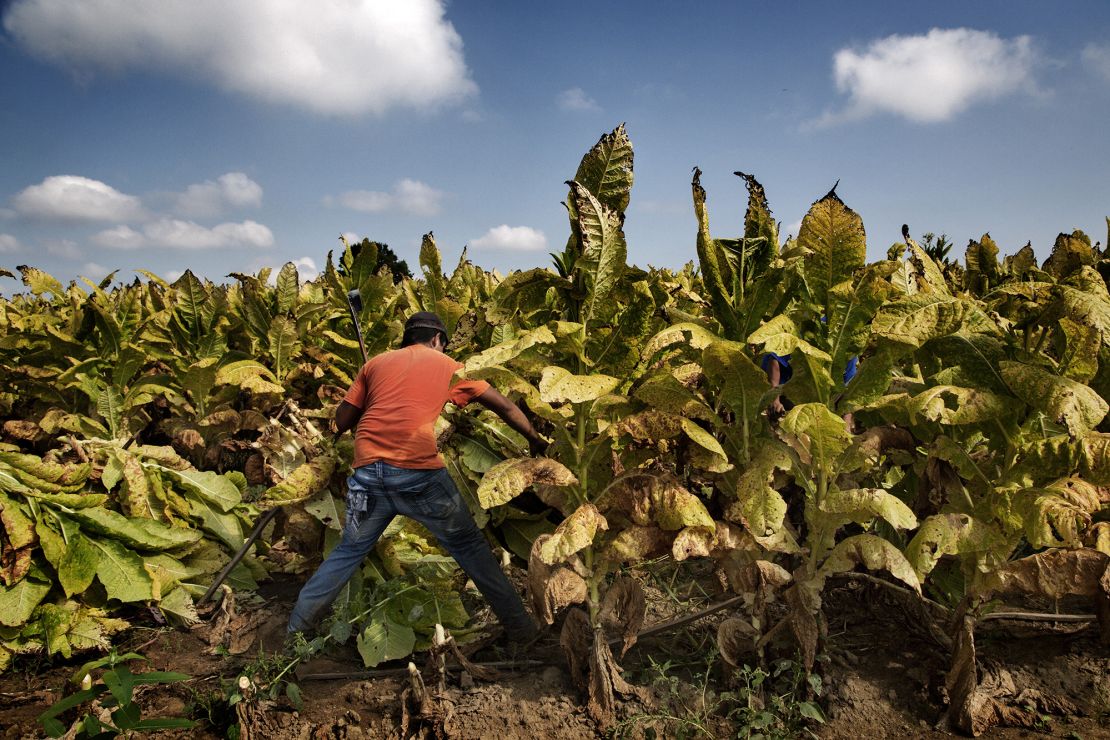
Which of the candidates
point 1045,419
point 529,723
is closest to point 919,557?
point 1045,419

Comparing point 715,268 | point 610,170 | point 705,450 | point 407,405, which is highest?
point 610,170

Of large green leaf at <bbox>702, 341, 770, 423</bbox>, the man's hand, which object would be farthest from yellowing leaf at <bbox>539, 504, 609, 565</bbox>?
large green leaf at <bbox>702, 341, 770, 423</bbox>

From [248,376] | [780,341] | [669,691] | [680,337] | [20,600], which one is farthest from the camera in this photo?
[248,376]

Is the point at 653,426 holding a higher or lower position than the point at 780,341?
lower

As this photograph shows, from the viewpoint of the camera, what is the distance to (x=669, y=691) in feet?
9.57

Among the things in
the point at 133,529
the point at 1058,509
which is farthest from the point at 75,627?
the point at 1058,509

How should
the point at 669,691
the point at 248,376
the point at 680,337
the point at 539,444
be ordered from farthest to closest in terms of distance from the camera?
the point at 248,376, the point at 539,444, the point at 669,691, the point at 680,337

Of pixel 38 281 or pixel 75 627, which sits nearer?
pixel 75 627

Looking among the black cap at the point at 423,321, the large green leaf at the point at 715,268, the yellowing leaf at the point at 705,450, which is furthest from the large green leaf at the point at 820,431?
the black cap at the point at 423,321

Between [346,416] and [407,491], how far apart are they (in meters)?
0.59

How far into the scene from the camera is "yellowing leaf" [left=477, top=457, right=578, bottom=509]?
262 cm

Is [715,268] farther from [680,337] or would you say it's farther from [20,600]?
[20,600]

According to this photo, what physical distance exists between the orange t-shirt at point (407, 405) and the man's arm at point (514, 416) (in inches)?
2.2

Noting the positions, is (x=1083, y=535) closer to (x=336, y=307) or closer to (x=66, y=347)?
(x=336, y=307)
